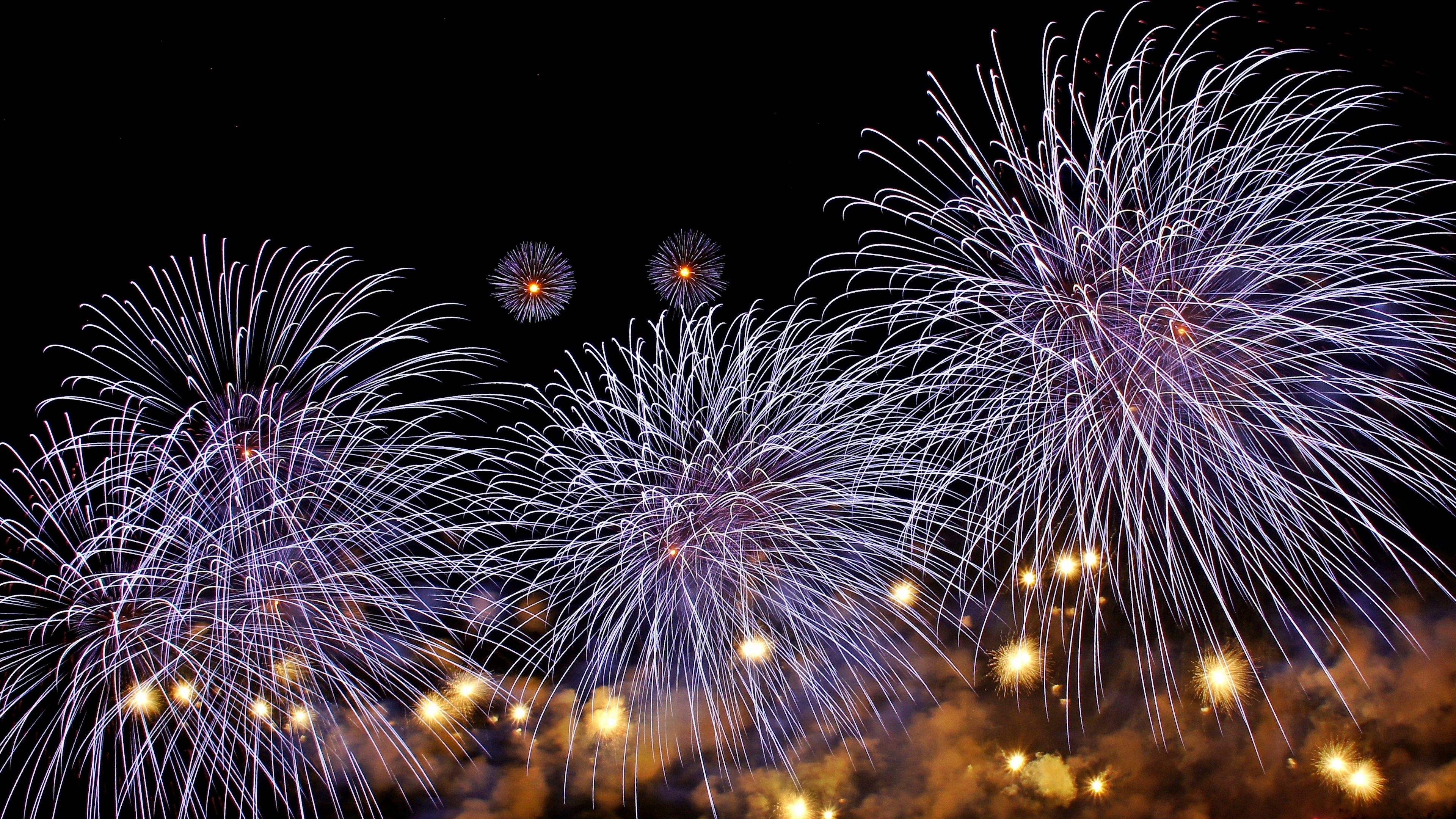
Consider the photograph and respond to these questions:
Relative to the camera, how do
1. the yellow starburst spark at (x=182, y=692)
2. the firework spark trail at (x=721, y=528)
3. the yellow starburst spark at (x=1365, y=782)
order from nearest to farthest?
the yellow starburst spark at (x=182, y=692), the firework spark trail at (x=721, y=528), the yellow starburst spark at (x=1365, y=782)

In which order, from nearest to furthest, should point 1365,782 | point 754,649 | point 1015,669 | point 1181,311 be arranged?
1. point 1181,311
2. point 754,649
3. point 1365,782
4. point 1015,669

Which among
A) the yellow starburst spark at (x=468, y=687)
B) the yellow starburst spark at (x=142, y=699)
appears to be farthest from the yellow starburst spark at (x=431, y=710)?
the yellow starburst spark at (x=142, y=699)

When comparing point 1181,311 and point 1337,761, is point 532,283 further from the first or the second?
point 1337,761

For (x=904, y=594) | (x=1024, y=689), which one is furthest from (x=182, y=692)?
(x=1024, y=689)

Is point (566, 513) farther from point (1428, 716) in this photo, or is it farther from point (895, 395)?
point (1428, 716)

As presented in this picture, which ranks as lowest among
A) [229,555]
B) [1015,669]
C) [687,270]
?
[1015,669]

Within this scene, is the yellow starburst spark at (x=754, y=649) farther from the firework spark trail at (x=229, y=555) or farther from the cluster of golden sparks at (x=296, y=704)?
the firework spark trail at (x=229, y=555)
